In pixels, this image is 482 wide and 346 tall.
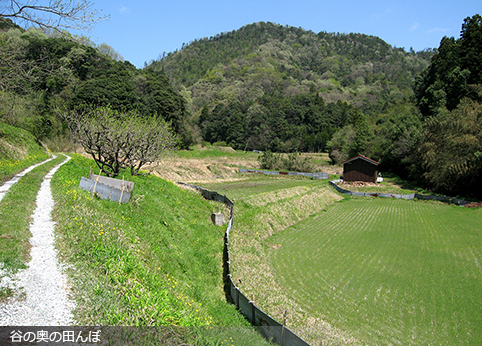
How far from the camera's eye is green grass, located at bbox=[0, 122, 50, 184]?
1911 centimetres

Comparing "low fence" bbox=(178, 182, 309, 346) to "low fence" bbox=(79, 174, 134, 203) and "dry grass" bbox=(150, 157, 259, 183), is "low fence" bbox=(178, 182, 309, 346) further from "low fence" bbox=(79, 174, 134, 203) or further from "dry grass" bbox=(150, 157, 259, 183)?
"dry grass" bbox=(150, 157, 259, 183)

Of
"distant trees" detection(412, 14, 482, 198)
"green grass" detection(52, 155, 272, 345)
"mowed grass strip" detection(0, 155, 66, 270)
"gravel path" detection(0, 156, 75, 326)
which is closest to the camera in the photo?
"gravel path" detection(0, 156, 75, 326)

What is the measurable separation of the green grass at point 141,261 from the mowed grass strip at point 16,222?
0.90m

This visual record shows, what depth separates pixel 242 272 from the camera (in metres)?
14.7

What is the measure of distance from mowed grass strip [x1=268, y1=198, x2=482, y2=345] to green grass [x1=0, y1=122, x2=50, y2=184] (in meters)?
16.4

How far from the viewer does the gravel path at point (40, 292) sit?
20.4ft

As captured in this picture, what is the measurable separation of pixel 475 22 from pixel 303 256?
6547cm

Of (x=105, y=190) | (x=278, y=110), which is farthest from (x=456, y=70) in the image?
(x=105, y=190)

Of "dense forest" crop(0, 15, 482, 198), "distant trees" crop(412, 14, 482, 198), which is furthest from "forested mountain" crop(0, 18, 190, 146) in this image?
"distant trees" crop(412, 14, 482, 198)

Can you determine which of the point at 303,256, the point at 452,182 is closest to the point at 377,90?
the point at 452,182

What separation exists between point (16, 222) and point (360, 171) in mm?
48360

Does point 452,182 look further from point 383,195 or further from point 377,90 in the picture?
point 377,90

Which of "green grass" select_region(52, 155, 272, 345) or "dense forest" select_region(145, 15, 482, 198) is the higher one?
"dense forest" select_region(145, 15, 482, 198)

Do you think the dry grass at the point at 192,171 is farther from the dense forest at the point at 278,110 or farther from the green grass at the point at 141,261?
the green grass at the point at 141,261
